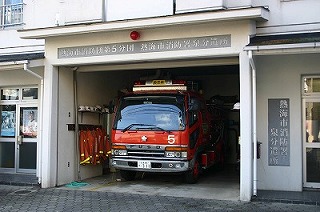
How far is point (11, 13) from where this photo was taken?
46.5ft

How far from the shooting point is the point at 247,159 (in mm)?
9820

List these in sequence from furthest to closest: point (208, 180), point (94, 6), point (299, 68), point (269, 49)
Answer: point (208, 180) < point (94, 6) < point (299, 68) < point (269, 49)

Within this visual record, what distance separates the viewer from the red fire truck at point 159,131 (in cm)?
1133

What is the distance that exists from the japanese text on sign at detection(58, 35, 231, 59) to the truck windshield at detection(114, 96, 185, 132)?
1558 millimetres

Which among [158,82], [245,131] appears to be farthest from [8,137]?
[245,131]

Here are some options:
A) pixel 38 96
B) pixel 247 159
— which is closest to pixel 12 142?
pixel 38 96

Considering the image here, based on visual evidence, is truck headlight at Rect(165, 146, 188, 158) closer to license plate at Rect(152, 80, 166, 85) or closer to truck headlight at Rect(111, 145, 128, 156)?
truck headlight at Rect(111, 145, 128, 156)

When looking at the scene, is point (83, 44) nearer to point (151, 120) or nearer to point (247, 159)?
point (151, 120)

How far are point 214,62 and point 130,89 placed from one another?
15.3 feet

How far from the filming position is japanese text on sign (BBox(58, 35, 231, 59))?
1029 centimetres

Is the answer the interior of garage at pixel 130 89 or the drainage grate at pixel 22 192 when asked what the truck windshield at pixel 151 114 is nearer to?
the interior of garage at pixel 130 89

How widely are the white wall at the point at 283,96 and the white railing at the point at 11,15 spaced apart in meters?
7.88

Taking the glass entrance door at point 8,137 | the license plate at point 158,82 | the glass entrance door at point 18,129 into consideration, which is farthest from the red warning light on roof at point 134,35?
the glass entrance door at point 8,137

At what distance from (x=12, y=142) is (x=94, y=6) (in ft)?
17.3
